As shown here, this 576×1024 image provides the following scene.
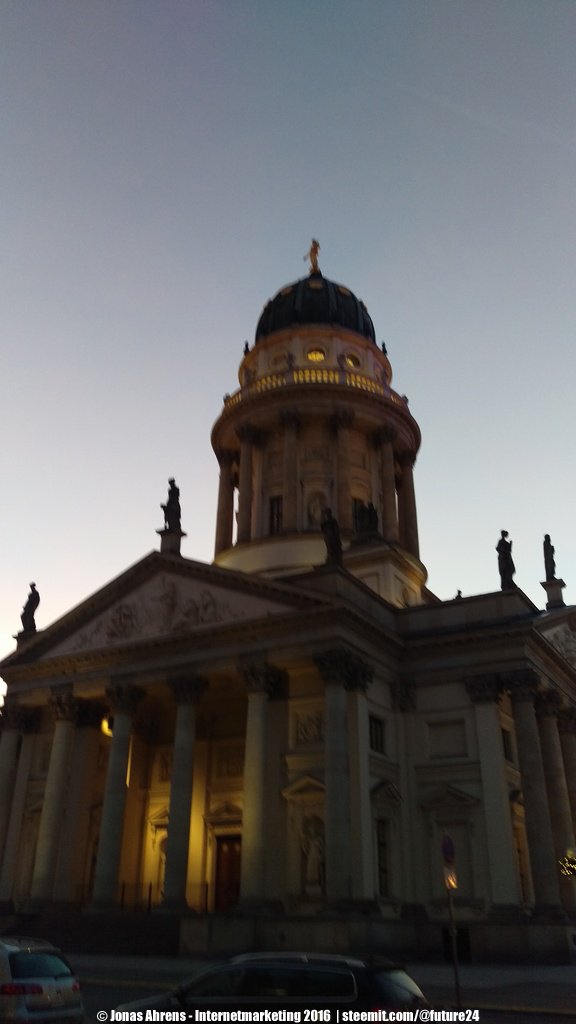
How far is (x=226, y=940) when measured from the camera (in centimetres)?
2588

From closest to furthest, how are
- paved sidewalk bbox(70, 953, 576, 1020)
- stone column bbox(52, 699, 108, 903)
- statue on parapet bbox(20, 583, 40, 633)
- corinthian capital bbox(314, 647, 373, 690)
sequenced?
1. paved sidewalk bbox(70, 953, 576, 1020)
2. corinthian capital bbox(314, 647, 373, 690)
3. stone column bbox(52, 699, 108, 903)
4. statue on parapet bbox(20, 583, 40, 633)

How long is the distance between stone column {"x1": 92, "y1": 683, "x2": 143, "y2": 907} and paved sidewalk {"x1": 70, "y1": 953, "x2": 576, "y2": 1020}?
3.27 m

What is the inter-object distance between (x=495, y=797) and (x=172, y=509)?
19.3 metres

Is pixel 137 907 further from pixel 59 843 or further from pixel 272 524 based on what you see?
pixel 272 524

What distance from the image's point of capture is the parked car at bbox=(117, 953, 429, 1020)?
28.7 ft

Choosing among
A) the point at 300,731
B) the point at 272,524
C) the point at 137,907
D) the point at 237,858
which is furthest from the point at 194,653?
the point at 272,524

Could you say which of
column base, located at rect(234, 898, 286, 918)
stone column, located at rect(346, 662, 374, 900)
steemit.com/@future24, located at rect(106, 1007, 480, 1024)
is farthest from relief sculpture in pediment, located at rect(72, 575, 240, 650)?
steemit.com/@future24, located at rect(106, 1007, 480, 1024)

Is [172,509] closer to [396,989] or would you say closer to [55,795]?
[55,795]

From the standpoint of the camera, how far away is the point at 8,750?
1513 inches

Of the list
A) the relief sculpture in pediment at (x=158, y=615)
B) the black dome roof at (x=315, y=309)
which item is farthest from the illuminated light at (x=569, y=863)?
the black dome roof at (x=315, y=309)

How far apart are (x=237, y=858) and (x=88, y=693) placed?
9.87m

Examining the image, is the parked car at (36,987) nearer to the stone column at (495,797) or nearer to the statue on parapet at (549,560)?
the stone column at (495,797)

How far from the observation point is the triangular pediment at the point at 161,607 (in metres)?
32.9

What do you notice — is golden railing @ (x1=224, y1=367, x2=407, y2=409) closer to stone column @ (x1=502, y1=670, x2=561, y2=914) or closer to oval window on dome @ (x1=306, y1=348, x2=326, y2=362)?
oval window on dome @ (x1=306, y1=348, x2=326, y2=362)
